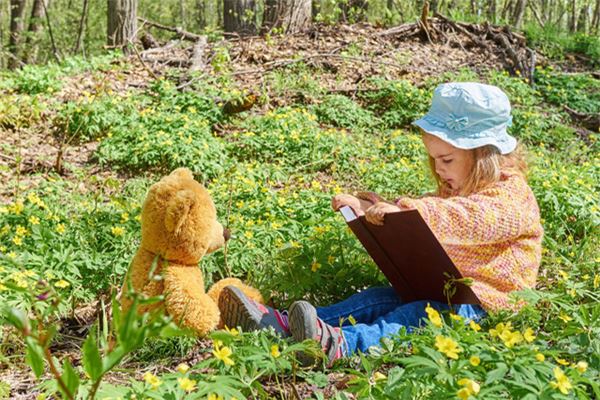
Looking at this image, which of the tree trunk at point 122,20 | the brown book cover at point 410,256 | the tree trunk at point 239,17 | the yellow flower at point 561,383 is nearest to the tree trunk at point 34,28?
the tree trunk at point 122,20

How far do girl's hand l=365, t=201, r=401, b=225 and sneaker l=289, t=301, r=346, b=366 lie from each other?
44 centimetres

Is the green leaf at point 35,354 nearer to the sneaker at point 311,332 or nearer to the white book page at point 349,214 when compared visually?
the sneaker at point 311,332

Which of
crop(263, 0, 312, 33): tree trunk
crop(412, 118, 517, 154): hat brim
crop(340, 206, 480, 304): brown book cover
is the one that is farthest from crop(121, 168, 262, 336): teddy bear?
crop(263, 0, 312, 33): tree trunk

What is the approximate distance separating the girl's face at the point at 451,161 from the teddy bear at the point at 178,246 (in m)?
1.07

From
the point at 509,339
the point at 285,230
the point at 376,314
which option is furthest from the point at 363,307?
the point at 509,339

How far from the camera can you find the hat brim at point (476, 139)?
8.98 feet

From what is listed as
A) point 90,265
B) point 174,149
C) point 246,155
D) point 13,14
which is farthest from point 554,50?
point 13,14

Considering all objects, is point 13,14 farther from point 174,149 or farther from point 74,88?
point 174,149

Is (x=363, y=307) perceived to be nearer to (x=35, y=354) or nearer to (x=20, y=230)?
(x=20, y=230)

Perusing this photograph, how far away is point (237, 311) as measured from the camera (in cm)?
251

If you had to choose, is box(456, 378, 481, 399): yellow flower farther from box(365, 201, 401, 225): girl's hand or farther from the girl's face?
the girl's face

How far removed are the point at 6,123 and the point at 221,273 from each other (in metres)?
4.00

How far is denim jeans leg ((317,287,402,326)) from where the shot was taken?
2809mm

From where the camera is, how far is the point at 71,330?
302 centimetres
